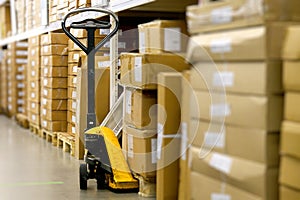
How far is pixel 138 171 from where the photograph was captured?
15.4 feet

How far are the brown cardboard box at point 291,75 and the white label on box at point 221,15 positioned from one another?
0.47 meters

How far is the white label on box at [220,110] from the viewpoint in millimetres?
3137

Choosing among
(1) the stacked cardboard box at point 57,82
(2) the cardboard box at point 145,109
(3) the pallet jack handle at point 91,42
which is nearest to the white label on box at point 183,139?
(2) the cardboard box at point 145,109

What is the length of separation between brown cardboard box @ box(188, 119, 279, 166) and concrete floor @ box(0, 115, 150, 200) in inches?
58.1

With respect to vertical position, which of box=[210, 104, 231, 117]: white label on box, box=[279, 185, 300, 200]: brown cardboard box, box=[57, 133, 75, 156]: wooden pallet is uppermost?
box=[210, 104, 231, 117]: white label on box

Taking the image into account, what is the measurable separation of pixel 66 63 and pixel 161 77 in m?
4.31

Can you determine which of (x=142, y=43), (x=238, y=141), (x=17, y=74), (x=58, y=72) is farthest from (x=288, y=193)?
(x=17, y=74)

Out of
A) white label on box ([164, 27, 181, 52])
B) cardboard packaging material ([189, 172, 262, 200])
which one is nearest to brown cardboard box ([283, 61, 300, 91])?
cardboard packaging material ([189, 172, 262, 200])

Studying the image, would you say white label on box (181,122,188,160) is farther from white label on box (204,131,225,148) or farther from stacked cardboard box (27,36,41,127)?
stacked cardboard box (27,36,41,127)

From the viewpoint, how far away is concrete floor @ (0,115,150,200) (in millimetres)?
4789

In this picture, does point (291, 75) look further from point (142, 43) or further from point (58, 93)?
point (58, 93)

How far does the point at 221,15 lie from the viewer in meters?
3.14

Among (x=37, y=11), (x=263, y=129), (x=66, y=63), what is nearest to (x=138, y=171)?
(x=263, y=129)

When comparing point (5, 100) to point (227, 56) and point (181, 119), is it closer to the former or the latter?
point (181, 119)
